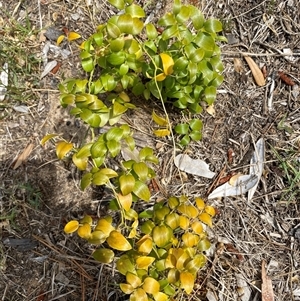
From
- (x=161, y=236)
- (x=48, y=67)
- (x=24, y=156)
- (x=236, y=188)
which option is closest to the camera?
(x=161, y=236)

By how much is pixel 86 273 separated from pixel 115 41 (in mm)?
933

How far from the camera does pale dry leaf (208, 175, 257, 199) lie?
2.07m

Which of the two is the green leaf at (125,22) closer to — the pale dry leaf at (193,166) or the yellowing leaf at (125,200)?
the yellowing leaf at (125,200)

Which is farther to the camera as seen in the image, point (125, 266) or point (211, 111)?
point (211, 111)

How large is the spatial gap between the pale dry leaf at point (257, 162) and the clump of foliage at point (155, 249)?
1.33 feet

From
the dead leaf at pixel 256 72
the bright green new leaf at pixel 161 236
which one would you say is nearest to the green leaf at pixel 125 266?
the bright green new leaf at pixel 161 236

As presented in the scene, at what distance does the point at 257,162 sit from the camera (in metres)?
2.09

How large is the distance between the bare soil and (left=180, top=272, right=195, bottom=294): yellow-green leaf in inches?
16.5

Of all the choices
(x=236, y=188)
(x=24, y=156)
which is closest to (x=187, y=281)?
(x=236, y=188)

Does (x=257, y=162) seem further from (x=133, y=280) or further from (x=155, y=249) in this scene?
(x=133, y=280)

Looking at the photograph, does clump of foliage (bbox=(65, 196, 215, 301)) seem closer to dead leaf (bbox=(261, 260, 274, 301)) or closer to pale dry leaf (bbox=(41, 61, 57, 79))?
dead leaf (bbox=(261, 260, 274, 301))

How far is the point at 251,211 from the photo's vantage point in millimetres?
2049

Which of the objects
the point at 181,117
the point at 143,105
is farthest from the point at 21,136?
the point at 181,117

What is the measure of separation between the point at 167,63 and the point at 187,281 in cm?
69
